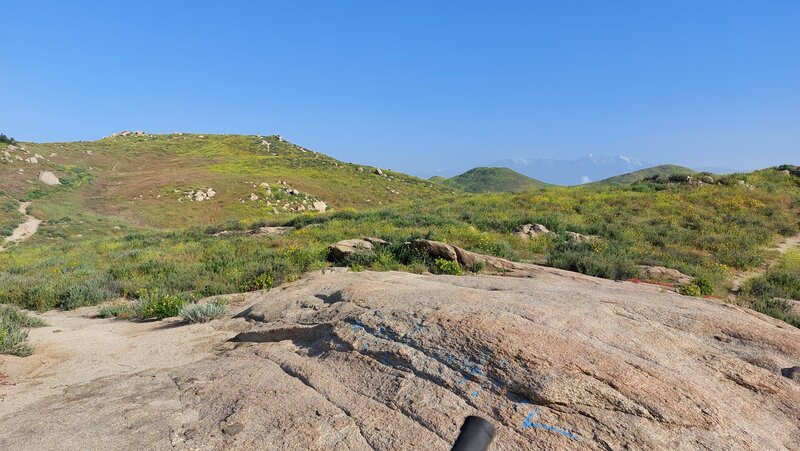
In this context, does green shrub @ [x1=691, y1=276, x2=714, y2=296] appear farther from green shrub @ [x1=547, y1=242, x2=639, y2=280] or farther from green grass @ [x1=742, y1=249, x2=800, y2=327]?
green shrub @ [x1=547, y1=242, x2=639, y2=280]

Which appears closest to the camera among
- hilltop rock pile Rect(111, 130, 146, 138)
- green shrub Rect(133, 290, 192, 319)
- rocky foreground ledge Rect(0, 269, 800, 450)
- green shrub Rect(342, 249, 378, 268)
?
rocky foreground ledge Rect(0, 269, 800, 450)

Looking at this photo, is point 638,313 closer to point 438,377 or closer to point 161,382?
point 438,377

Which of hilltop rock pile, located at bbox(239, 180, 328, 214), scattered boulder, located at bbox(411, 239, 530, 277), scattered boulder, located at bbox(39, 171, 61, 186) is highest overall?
scattered boulder, located at bbox(39, 171, 61, 186)

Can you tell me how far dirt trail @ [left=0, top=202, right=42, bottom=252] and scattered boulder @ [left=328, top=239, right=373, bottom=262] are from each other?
29.1m

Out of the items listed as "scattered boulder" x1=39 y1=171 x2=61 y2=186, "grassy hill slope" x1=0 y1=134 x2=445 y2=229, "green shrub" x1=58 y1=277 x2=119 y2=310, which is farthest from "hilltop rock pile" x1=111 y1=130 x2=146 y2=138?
"green shrub" x1=58 y1=277 x2=119 y2=310

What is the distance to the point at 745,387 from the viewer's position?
189 inches

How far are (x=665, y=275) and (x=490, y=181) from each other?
122285 mm

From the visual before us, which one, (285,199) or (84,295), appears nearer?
(84,295)

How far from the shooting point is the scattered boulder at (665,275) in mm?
12727

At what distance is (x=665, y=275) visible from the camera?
13117 millimetres

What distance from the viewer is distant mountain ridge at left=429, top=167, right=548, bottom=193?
4850 inches

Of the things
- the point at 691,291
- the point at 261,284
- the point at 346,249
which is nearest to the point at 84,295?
the point at 261,284

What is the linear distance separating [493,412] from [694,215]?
77.9ft

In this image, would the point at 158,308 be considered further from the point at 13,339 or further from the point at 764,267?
the point at 764,267
